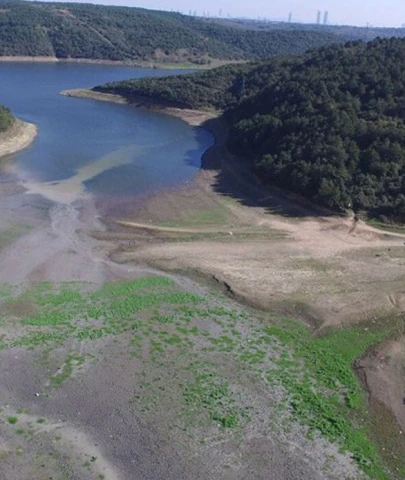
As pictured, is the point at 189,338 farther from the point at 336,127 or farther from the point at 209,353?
the point at 336,127

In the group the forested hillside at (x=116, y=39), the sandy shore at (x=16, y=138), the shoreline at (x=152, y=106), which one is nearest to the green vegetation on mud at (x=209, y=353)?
the sandy shore at (x=16, y=138)

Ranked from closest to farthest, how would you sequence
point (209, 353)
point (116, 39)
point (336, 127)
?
point (209, 353) → point (336, 127) → point (116, 39)

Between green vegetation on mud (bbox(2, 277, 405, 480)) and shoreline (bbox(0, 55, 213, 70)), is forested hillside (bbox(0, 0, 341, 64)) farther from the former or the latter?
green vegetation on mud (bbox(2, 277, 405, 480))

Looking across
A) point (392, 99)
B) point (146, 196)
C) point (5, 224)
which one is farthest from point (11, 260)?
point (392, 99)

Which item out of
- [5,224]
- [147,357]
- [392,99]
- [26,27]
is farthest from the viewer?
[26,27]

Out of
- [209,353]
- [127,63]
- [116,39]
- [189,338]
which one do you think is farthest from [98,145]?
[116,39]

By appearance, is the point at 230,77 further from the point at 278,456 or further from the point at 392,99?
the point at 278,456

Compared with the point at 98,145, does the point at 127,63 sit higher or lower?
lower

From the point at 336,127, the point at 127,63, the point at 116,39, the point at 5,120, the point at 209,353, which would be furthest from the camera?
the point at 116,39
